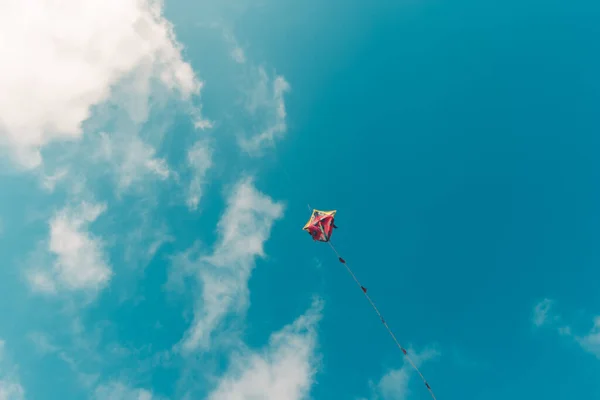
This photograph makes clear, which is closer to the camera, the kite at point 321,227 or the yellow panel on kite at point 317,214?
the kite at point 321,227

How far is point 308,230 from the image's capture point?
68000 mm

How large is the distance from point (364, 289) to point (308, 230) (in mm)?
14222

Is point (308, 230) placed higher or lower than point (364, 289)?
higher

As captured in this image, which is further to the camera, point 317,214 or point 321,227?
point 317,214

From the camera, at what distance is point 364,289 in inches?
Answer: 2442

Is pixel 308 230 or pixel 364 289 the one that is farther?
pixel 308 230

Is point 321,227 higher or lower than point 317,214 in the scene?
lower

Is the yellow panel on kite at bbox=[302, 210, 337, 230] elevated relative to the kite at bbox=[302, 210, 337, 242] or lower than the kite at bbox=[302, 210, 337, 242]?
elevated

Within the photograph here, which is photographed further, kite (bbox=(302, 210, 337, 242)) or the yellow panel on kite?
the yellow panel on kite

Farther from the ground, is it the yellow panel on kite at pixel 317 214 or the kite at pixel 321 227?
the yellow panel on kite at pixel 317 214
